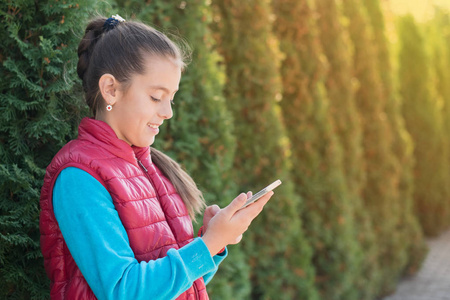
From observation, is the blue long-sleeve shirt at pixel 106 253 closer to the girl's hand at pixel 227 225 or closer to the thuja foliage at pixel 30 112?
the girl's hand at pixel 227 225

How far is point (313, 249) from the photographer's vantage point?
5543mm

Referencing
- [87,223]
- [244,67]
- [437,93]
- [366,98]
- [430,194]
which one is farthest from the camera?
[437,93]

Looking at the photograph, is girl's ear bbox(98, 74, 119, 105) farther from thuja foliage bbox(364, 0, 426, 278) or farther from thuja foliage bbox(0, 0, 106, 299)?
thuja foliage bbox(364, 0, 426, 278)

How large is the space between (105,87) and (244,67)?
9.69 feet

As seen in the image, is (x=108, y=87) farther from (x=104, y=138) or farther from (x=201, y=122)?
(x=201, y=122)

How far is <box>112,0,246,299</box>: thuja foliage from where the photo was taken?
3.23m

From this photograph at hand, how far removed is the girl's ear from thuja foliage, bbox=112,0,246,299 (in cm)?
119

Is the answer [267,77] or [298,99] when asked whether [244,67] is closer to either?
[267,77]

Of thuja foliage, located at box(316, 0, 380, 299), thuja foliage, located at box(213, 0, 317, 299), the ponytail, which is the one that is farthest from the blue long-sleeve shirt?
thuja foliage, located at box(316, 0, 380, 299)

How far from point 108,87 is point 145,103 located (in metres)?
0.14

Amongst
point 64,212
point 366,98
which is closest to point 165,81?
point 64,212

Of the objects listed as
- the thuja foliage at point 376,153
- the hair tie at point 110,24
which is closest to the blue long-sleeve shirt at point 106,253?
the hair tie at point 110,24

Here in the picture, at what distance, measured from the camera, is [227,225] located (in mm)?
1781

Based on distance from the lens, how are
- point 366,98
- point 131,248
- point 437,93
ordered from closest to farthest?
point 131,248, point 366,98, point 437,93
